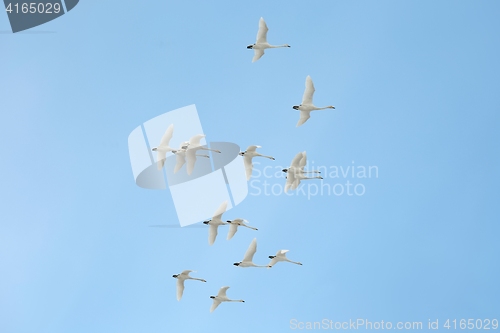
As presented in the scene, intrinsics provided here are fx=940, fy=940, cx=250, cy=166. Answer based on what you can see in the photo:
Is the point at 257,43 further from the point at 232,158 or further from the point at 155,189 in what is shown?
the point at 155,189

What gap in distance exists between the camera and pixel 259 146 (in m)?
48.8

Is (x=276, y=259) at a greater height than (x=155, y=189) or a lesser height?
lesser

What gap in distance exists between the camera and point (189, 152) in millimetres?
48438

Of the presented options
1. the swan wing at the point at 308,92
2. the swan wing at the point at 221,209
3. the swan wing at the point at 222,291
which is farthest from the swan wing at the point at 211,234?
the swan wing at the point at 308,92

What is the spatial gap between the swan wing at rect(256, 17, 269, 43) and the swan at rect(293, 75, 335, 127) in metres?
3.34

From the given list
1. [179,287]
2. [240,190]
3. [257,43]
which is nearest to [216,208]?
[240,190]

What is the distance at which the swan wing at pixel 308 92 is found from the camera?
47031 millimetres

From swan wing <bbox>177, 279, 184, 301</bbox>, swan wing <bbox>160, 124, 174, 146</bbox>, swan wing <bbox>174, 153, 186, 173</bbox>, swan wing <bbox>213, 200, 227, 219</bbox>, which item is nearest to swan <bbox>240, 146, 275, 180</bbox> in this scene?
swan wing <bbox>213, 200, 227, 219</bbox>

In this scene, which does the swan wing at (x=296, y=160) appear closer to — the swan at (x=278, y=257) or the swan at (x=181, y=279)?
the swan at (x=278, y=257)

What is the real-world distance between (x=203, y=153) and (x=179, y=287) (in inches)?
297

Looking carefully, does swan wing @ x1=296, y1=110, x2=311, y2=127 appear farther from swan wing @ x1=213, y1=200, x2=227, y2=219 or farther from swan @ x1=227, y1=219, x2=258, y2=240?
swan @ x1=227, y1=219, x2=258, y2=240

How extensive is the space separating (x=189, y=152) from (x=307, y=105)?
6.52 metres

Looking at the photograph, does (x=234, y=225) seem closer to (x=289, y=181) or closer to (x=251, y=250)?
(x=251, y=250)

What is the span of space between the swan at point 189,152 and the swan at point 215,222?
99.2 inches
